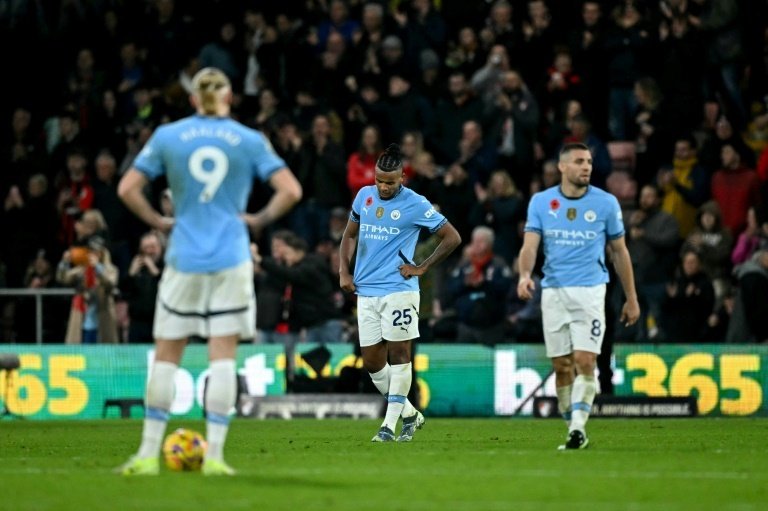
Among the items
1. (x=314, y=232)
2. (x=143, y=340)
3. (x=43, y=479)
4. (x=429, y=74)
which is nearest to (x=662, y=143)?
(x=429, y=74)

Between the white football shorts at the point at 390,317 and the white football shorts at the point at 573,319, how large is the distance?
5.46 ft

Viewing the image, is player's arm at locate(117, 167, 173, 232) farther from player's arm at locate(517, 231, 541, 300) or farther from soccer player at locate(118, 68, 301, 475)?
player's arm at locate(517, 231, 541, 300)

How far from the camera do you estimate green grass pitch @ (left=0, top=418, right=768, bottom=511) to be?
9.16 m

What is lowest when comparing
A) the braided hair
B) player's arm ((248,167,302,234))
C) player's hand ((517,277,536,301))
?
player's hand ((517,277,536,301))

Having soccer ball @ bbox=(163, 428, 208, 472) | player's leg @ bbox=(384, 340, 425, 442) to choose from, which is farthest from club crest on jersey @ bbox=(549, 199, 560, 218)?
soccer ball @ bbox=(163, 428, 208, 472)

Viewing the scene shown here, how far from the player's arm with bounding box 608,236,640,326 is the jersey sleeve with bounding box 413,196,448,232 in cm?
202

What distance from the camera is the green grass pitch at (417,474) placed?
360 inches

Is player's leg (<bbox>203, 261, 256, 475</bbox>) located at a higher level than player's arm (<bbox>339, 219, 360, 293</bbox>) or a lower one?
lower

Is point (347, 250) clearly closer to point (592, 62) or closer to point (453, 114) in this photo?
point (453, 114)

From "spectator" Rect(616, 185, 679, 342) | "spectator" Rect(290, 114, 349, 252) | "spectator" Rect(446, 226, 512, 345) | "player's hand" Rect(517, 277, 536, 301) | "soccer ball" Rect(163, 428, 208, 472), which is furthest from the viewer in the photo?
"spectator" Rect(290, 114, 349, 252)

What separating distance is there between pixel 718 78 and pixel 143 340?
31.6 ft

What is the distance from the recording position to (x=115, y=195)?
26297mm

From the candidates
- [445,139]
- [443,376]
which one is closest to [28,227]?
[445,139]

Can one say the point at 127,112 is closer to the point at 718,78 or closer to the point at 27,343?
the point at 27,343
